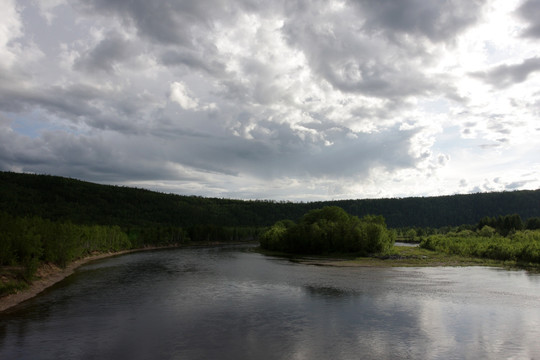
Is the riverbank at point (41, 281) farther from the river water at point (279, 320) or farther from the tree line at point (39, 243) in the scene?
the river water at point (279, 320)

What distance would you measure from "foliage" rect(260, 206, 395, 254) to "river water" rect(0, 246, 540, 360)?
50498 mm

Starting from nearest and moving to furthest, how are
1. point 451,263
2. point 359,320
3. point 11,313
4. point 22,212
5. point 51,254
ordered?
point 359,320 → point 11,313 → point 51,254 → point 451,263 → point 22,212

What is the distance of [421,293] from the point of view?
4831 centimetres

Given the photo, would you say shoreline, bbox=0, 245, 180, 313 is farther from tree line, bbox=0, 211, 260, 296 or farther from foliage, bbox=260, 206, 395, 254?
foliage, bbox=260, 206, 395, 254

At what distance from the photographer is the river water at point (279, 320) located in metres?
26.7

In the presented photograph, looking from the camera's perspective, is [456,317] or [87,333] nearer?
[87,333]

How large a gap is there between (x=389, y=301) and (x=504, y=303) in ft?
41.4

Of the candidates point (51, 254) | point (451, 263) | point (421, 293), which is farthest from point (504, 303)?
point (51, 254)

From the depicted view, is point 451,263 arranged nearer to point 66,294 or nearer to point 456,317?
point 456,317

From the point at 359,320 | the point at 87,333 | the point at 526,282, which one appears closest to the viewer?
the point at 87,333

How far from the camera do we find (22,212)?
17138 centimetres

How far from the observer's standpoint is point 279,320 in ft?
114

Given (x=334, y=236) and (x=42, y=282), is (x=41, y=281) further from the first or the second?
(x=334, y=236)

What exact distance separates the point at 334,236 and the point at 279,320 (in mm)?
84343
